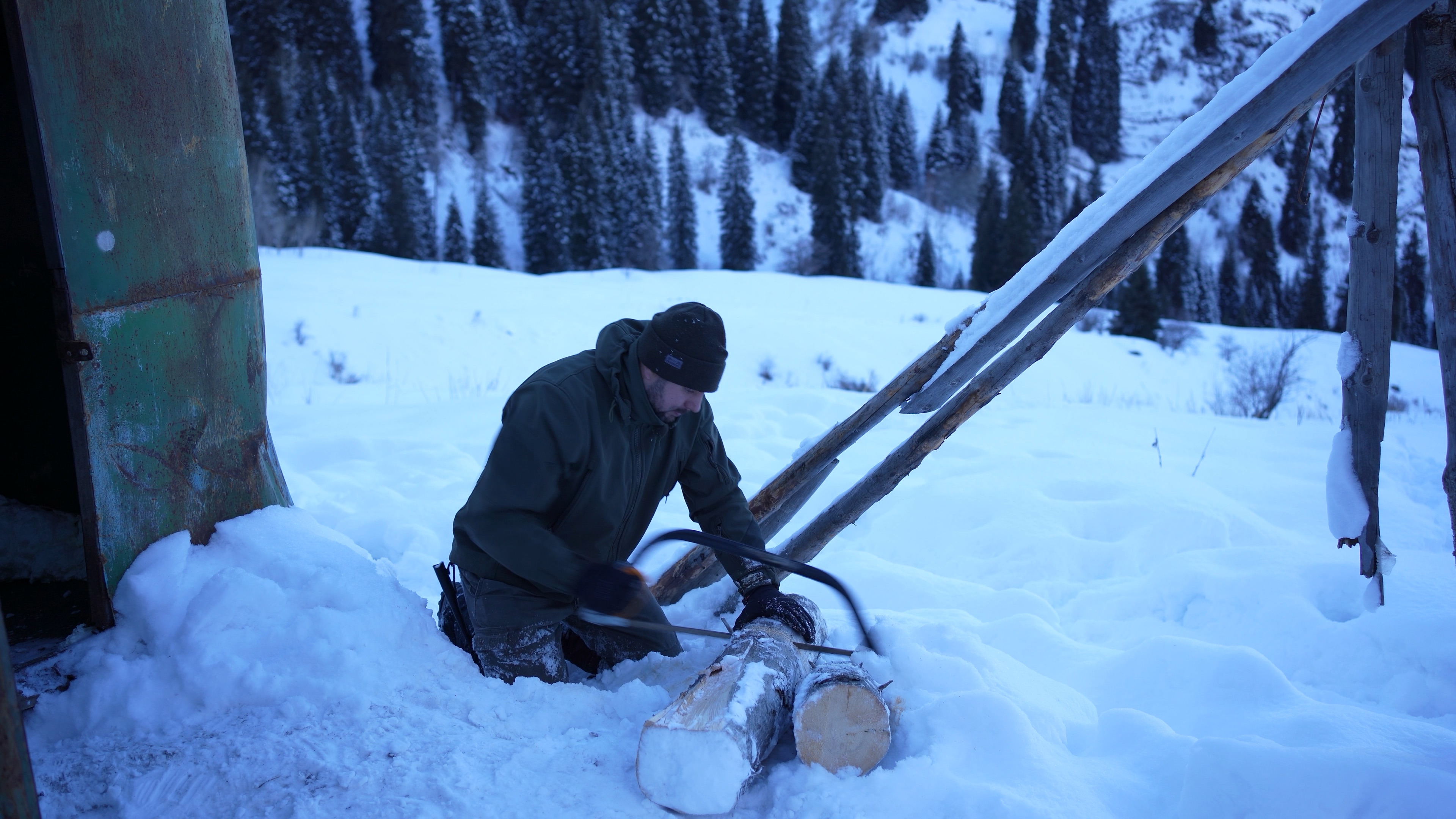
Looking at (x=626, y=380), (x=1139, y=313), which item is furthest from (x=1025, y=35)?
(x=626, y=380)

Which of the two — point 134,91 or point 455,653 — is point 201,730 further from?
point 134,91

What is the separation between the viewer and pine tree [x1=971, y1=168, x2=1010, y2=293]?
3456cm

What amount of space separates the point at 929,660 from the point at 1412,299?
40056 millimetres

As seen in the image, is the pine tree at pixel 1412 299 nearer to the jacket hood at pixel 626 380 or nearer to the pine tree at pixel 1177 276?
the pine tree at pixel 1177 276

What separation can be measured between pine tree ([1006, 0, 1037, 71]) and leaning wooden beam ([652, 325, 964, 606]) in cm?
5880

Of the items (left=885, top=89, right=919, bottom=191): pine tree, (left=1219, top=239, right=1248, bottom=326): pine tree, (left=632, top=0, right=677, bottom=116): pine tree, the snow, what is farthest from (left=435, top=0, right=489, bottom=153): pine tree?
the snow

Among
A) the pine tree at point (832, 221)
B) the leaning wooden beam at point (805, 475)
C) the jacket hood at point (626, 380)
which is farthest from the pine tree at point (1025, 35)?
the jacket hood at point (626, 380)

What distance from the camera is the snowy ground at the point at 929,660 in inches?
75.2

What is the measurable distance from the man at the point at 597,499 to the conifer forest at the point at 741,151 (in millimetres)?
21922

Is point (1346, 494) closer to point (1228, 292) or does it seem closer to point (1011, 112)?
point (1228, 292)

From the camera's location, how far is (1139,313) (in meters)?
22.1

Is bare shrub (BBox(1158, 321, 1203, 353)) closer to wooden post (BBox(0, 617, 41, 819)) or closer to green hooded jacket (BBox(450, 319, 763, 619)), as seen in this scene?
green hooded jacket (BBox(450, 319, 763, 619))

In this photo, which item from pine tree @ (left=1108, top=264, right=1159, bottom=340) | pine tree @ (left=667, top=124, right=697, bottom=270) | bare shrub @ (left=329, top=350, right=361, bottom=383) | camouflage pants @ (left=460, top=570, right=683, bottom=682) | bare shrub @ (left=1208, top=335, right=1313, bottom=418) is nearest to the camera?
camouflage pants @ (left=460, top=570, right=683, bottom=682)

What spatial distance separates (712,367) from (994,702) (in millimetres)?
1220
